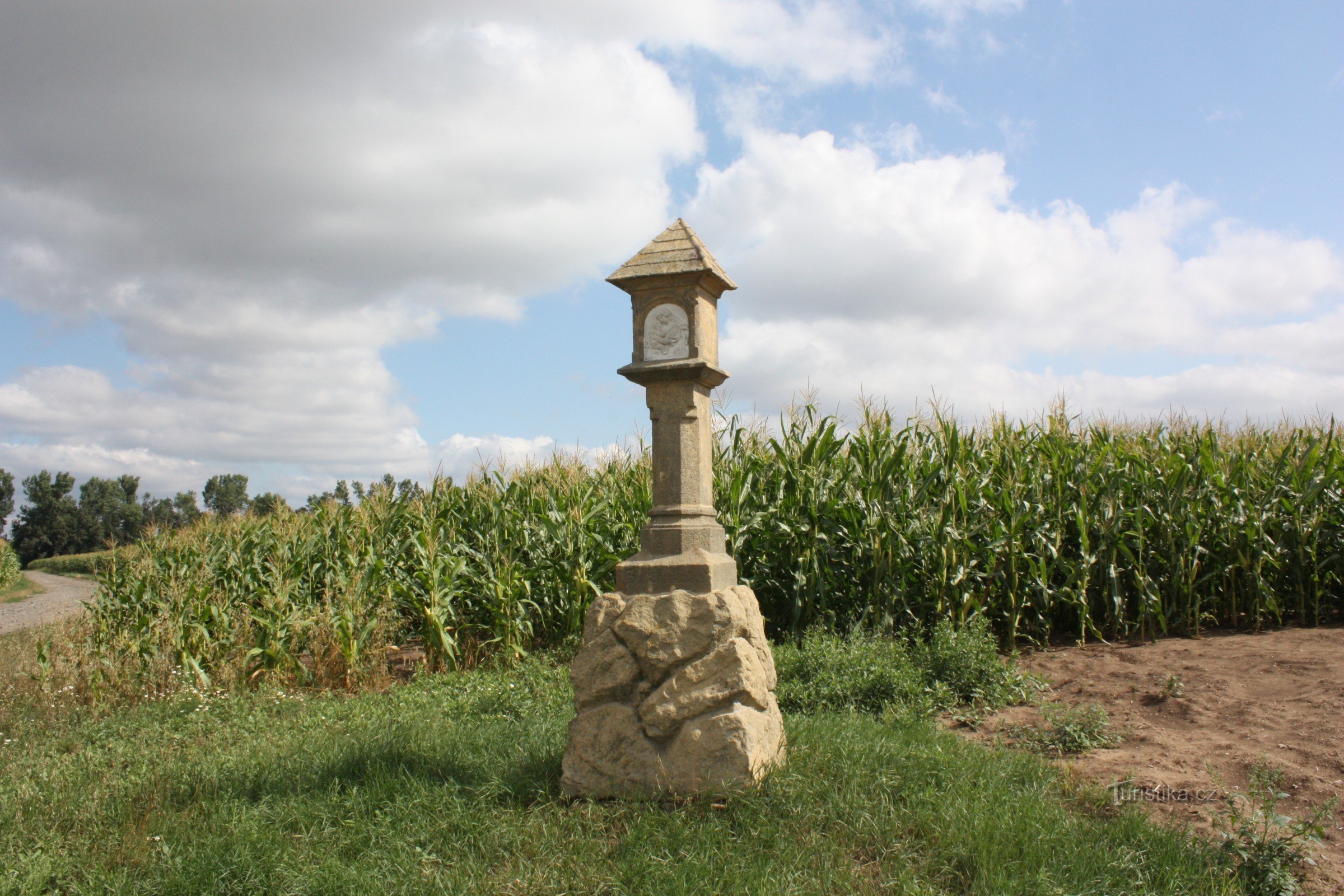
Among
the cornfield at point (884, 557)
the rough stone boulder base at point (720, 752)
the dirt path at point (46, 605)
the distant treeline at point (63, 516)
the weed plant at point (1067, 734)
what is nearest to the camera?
the rough stone boulder base at point (720, 752)

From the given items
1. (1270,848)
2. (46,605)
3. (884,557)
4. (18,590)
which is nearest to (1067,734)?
(1270,848)

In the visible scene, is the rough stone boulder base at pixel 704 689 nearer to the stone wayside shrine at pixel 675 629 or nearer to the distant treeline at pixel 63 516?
the stone wayside shrine at pixel 675 629

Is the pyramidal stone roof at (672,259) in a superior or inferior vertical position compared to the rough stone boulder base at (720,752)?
superior

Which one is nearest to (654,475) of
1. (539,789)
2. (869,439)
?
(539,789)

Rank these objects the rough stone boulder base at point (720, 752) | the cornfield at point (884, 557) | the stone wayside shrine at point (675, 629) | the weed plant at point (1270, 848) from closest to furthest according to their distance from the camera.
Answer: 1. the weed plant at point (1270, 848)
2. the rough stone boulder base at point (720, 752)
3. the stone wayside shrine at point (675, 629)
4. the cornfield at point (884, 557)

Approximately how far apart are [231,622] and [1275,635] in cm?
981

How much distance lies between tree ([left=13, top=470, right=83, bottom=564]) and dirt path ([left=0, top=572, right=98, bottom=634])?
2865 centimetres

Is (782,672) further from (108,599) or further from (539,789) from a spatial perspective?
(108,599)

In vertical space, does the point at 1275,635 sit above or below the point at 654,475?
below

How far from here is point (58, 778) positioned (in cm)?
495

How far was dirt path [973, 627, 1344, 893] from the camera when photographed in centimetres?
424

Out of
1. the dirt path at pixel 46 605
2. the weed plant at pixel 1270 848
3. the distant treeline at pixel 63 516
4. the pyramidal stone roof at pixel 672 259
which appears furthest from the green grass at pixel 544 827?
the distant treeline at pixel 63 516

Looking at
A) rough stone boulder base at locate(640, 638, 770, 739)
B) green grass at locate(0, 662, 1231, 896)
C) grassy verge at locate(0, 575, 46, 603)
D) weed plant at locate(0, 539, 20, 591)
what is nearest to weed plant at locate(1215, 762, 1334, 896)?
green grass at locate(0, 662, 1231, 896)

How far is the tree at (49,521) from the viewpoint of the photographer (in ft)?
190
